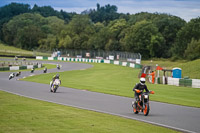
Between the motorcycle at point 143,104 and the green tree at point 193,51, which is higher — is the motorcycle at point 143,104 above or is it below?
below

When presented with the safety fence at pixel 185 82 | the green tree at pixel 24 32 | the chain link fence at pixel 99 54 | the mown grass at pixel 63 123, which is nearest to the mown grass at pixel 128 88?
the safety fence at pixel 185 82

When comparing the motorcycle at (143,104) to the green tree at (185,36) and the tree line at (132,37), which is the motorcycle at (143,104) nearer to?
the tree line at (132,37)

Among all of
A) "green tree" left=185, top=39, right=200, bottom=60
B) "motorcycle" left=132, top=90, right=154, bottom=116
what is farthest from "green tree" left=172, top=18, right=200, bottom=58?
"motorcycle" left=132, top=90, right=154, bottom=116

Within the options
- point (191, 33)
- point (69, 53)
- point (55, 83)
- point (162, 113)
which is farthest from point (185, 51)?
point (162, 113)

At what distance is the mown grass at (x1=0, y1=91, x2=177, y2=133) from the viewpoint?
10061mm

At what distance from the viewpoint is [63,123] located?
11086 millimetres

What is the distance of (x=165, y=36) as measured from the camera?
106 m

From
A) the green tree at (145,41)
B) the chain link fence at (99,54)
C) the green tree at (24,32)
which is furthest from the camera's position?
the green tree at (24,32)

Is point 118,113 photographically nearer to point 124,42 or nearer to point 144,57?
point 144,57

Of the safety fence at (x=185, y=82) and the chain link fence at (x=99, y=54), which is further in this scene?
the chain link fence at (x=99, y=54)

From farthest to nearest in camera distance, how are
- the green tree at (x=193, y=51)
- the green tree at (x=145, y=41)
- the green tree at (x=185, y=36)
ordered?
the green tree at (x=145, y=41) < the green tree at (x=185, y=36) < the green tree at (x=193, y=51)

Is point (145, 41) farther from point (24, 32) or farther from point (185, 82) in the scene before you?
point (24, 32)

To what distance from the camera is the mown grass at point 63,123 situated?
10061mm

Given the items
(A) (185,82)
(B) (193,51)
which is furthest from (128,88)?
(B) (193,51)
